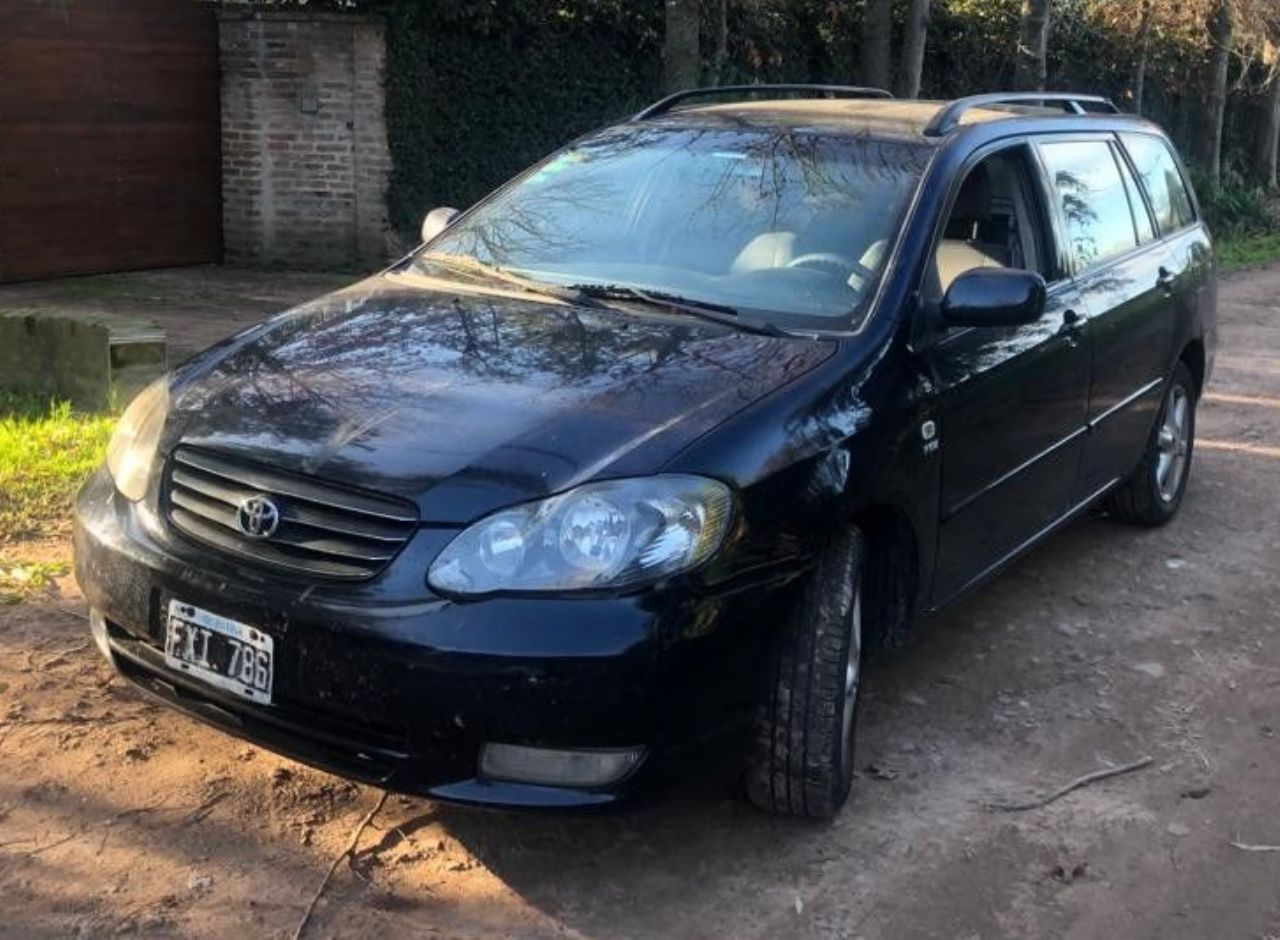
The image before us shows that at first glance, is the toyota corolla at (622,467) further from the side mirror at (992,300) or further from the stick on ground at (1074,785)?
the stick on ground at (1074,785)

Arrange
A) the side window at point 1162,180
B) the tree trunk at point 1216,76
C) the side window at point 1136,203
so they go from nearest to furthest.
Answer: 1. the side window at point 1136,203
2. the side window at point 1162,180
3. the tree trunk at point 1216,76

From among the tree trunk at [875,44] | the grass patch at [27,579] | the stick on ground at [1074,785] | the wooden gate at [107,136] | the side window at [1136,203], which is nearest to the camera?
the stick on ground at [1074,785]

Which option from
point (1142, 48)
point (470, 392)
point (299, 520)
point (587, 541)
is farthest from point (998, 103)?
point (1142, 48)

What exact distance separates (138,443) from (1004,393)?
2.49m

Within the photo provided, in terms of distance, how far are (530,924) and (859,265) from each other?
2.04 metres

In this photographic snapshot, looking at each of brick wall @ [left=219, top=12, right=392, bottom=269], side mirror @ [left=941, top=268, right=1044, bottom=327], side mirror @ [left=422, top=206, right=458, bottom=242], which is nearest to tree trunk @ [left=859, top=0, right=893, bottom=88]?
brick wall @ [left=219, top=12, right=392, bottom=269]

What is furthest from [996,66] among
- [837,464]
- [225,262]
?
[837,464]

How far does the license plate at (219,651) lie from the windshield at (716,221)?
62.1 inches

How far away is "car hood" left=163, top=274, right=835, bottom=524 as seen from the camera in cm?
311

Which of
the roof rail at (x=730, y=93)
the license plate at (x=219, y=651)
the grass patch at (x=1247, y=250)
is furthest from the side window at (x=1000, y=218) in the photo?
the grass patch at (x=1247, y=250)

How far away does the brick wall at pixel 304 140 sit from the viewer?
12625 millimetres

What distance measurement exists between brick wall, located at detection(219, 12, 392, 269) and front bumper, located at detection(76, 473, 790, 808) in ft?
33.2

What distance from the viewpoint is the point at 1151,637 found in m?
5.04

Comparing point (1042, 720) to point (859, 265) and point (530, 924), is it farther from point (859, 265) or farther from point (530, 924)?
point (530, 924)
